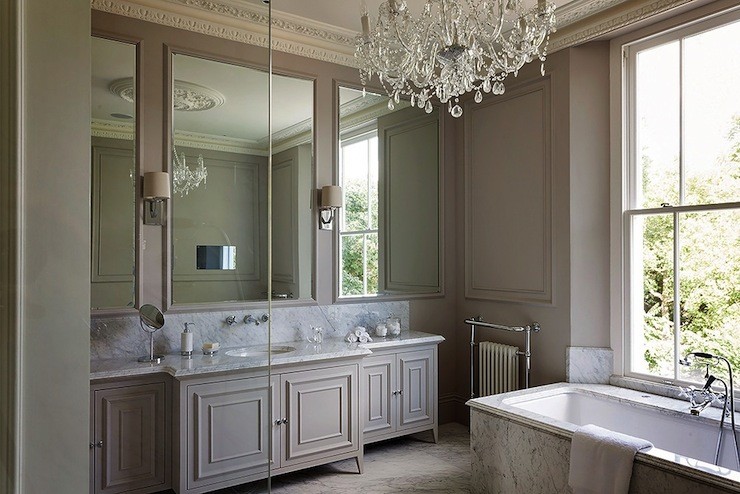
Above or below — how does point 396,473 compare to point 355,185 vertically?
below

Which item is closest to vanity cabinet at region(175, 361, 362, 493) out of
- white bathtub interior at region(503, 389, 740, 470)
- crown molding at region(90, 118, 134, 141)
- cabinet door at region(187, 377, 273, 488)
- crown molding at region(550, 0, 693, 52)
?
cabinet door at region(187, 377, 273, 488)

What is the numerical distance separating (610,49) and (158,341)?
10.2 feet

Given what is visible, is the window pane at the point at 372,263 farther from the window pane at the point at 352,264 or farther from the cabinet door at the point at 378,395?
the cabinet door at the point at 378,395

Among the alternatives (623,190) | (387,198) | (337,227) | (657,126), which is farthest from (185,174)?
(657,126)

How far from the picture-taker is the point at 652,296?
307cm

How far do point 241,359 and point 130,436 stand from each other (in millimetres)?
372

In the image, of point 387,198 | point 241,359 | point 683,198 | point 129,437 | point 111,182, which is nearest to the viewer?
point 111,182

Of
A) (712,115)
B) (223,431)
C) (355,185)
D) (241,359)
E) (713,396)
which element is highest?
(712,115)

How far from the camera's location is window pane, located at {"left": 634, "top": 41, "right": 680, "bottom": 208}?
2982 millimetres

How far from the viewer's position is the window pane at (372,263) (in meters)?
3.74

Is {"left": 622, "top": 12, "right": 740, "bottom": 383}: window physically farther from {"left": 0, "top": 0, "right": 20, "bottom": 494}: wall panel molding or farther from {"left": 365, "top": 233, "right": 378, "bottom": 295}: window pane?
{"left": 0, "top": 0, "right": 20, "bottom": 494}: wall panel molding

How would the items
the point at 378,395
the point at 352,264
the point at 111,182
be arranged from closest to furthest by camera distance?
the point at 111,182 → the point at 378,395 → the point at 352,264

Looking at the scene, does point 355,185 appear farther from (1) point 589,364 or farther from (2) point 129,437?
(2) point 129,437

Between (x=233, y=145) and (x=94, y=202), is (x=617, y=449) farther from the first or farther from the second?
(x=94, y=202)
